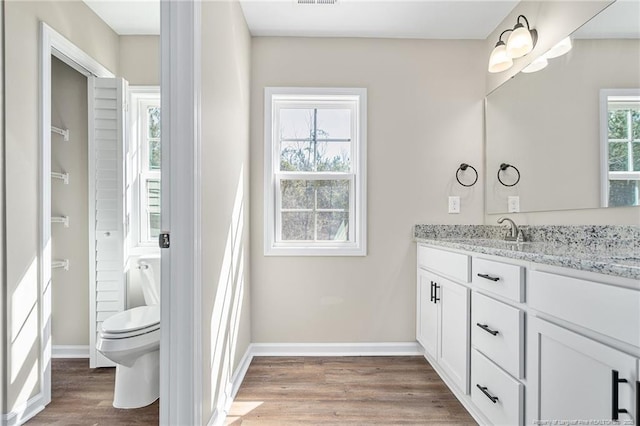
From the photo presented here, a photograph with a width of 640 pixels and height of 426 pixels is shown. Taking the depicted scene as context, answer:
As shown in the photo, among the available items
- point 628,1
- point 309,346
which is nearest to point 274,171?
point 309,346

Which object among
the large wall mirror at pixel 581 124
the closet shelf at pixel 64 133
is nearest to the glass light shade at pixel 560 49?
the large wall mirror at pixel 581 124

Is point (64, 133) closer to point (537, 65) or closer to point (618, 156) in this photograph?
point (537, 65)

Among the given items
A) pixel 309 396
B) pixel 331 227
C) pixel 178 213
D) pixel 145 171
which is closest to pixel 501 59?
pixel 331 227

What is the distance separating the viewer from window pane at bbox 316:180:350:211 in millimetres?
2656

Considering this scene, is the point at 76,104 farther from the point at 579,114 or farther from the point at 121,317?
the point at 579,114

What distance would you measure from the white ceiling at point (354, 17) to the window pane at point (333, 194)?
111 centimetres

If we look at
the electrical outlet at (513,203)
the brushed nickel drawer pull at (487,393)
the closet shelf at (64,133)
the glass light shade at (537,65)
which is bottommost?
the brushed nickel drawer pull at (487,393)

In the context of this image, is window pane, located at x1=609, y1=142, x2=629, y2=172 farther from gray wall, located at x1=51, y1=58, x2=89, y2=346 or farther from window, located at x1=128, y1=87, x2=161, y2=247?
gray wall, located at x1=51, y1=58, x2=89, y2=346

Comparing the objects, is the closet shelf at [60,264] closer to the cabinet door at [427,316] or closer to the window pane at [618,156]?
the cabinet door at [427,316]

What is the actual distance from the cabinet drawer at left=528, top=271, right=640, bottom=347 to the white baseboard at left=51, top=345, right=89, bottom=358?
2.87 meters

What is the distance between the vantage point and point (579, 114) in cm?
173

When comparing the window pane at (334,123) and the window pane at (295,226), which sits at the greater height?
the window pane at (334,123)

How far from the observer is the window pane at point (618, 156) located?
1.50m

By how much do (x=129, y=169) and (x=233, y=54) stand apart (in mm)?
1132
